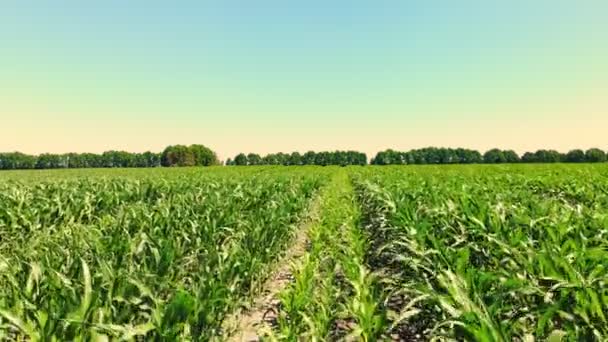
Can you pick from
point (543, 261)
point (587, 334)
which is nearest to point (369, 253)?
point (543, 261)

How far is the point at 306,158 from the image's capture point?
10812 centimetres

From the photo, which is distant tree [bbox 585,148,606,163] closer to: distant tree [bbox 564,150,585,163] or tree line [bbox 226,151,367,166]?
distant tree [bbox 564,150,585,163]

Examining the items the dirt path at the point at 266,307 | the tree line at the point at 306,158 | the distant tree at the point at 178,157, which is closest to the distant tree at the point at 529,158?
the tree line at the point at 306,158

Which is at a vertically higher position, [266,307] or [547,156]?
[547,156]

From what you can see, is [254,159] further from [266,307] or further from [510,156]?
[266,307]

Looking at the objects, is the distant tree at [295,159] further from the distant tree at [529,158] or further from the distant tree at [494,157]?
the distant tree at [529,158]

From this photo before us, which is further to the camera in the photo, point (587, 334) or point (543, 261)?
point (543, 261)

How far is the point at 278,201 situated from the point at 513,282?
6.56 m

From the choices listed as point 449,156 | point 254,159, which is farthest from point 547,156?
point 254,159

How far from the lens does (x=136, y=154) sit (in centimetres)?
11056

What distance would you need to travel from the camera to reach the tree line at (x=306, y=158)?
104 m

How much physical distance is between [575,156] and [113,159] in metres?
109

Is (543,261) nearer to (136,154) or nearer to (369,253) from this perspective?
(369,253)

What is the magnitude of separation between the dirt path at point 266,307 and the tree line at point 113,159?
100301mm
